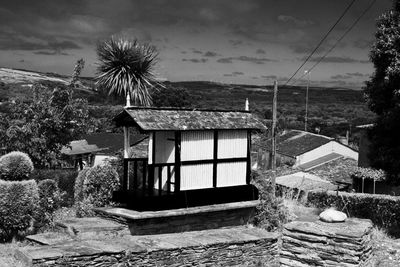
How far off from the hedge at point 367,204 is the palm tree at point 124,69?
32.5 ft

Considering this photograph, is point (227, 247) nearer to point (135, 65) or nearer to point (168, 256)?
point (168, 256)

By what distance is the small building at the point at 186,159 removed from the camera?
15414 mm

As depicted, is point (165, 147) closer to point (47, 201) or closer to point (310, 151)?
point (47, 201)

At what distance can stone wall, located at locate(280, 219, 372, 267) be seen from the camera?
30.8 feet

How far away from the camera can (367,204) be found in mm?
22031

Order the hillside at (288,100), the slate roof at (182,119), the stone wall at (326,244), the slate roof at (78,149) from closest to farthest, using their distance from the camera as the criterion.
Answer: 1. the stone wall at (326,244)
2. the slate roof at (182,119)
3. the slate roof at (78,149)
4. the hillside at (288,100)

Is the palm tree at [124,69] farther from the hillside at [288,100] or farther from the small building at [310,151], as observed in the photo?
the hillside at [288,100]

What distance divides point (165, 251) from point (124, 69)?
40.3 ft

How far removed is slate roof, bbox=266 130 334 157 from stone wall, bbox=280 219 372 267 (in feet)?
118

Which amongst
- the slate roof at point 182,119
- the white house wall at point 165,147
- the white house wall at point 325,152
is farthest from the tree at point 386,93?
the white house wall at point 325,152

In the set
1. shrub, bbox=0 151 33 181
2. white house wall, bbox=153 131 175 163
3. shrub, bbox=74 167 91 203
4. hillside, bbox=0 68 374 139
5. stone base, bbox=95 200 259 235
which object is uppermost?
hillside, bbox=0 68 374 139

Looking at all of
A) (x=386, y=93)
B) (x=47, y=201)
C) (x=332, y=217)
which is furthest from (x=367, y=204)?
(x=47, y=201)

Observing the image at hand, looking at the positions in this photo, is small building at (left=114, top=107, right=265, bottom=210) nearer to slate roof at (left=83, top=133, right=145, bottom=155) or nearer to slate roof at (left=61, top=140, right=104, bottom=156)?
slate roof at (left=61, top=140, right=104, bottom=156)

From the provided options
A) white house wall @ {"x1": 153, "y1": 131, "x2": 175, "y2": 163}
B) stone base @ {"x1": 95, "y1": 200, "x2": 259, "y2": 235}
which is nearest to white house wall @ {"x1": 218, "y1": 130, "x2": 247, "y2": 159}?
stone base @ {"x1": 95, "y1": 200, "x2": 259, "y2": 235}
